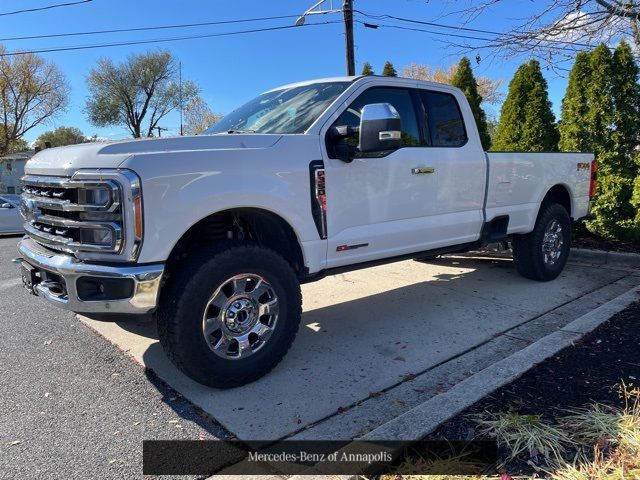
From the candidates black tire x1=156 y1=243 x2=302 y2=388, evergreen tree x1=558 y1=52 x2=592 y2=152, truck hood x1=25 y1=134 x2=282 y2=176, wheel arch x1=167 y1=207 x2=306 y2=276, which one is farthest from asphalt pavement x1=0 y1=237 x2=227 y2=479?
evergreen tree x1=558 y1=52 x2=592 y2=152

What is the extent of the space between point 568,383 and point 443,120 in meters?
2.61

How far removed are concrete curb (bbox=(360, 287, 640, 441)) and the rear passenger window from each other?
194 centimetres

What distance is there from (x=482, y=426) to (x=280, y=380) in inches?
55.1

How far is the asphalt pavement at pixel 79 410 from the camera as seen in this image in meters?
2.50

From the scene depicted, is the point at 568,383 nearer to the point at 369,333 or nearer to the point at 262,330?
the point at 369,333

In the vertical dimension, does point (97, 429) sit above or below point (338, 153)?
below

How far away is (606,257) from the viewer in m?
6.72

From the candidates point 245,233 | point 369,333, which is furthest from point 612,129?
point 245,233

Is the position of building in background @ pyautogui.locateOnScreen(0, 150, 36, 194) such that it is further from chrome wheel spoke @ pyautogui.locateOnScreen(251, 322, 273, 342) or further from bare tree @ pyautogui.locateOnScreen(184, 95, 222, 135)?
chrome wheel spoke @ pyautogui.locateOnScreen(251, 322, 273, 342)

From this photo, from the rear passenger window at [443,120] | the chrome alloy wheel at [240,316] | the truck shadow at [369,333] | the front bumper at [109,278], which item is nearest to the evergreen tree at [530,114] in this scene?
the truck shadow at [369,333]

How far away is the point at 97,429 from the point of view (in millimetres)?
2789

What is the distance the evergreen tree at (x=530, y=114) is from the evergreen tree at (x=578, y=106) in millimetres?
590

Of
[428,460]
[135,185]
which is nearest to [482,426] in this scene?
[428,460]

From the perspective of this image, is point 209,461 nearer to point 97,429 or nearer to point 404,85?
point 97,429
